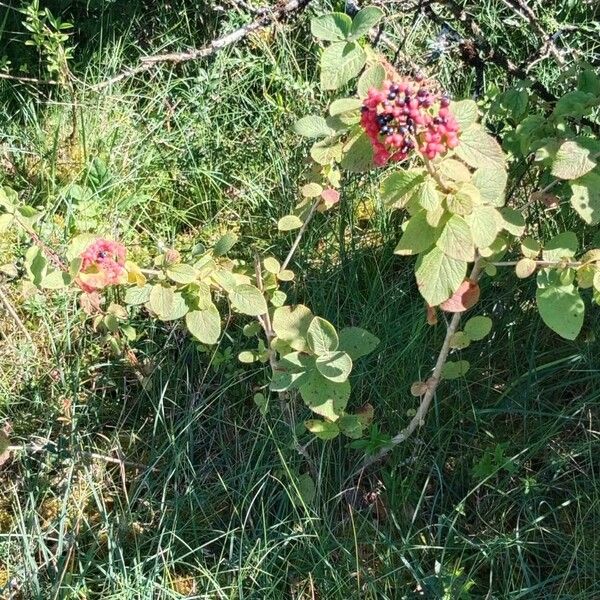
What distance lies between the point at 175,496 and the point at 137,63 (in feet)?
5.12

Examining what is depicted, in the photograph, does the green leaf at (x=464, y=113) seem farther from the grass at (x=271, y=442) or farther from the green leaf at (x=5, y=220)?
the green leaf at (x=5, y=220)

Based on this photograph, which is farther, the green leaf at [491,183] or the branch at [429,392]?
the branch at [429,392]

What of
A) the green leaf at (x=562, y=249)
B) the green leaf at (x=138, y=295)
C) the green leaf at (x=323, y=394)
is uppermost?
the green leaf at (x=562, y=249)

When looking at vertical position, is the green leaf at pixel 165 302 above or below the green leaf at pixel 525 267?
below

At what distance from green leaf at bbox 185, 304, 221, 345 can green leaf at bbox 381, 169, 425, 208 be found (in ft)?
1.25

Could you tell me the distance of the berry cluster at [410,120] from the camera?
3.60ft

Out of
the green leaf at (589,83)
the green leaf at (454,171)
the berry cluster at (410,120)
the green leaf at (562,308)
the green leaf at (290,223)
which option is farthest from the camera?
the green leaf at (290,223)

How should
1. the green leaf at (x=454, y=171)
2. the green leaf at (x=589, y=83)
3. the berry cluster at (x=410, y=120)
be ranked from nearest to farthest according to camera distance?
the berry cluster at (x=410, y=120), the green leaf at (x=454, y=171), the green leaf at (x=589, y=83)

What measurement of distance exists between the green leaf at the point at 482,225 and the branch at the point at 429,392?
0.72 feet

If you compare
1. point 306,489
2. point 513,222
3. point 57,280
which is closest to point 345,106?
point 513,222

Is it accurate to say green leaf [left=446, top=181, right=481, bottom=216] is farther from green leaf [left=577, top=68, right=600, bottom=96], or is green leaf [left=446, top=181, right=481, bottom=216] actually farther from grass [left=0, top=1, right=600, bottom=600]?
grass [left=0, top=1, right=600, bottom=600]

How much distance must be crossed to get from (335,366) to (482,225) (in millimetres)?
355

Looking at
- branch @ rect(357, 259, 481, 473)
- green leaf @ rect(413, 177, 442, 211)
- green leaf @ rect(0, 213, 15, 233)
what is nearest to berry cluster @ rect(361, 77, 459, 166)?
green leaf @ rect(413, 177, 442, 211)

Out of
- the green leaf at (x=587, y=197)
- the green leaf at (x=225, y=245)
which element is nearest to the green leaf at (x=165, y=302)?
the green leaf at (x=225, y=245)
